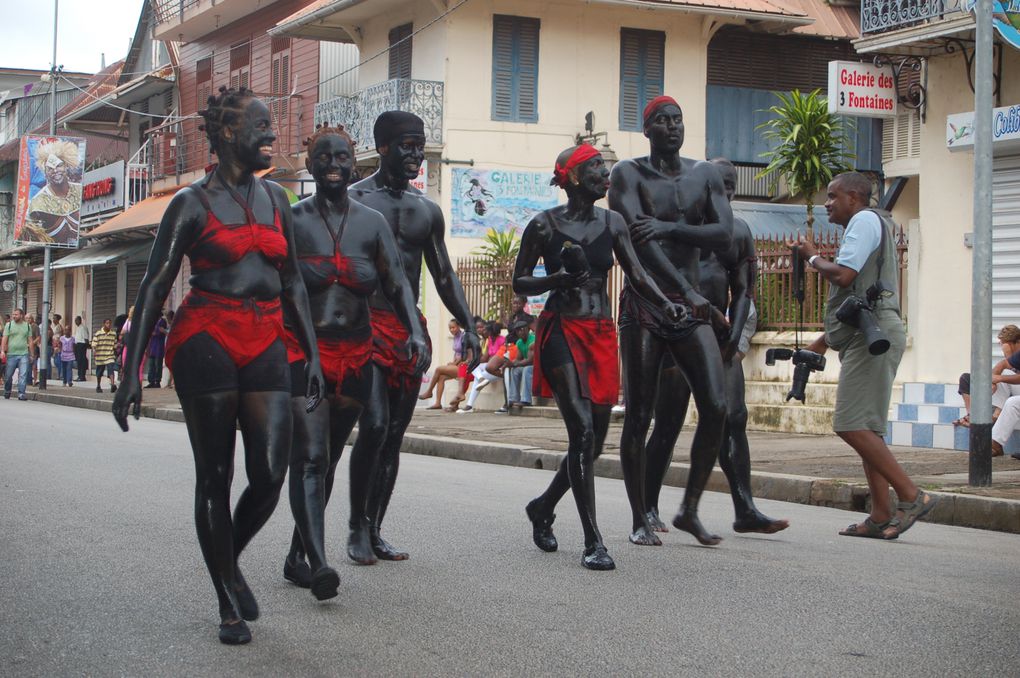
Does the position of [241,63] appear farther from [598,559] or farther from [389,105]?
[598,559]

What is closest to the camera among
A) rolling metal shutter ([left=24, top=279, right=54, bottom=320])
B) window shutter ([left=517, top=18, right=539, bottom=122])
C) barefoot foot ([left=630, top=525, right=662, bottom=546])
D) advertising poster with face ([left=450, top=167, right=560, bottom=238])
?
barefoot foot ([left=630, top=525, right=662, bottom=546])

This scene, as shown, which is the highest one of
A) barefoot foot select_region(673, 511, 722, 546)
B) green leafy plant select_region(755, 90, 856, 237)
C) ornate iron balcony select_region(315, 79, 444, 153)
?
ornate iron balcony select_region(315, 79, 444, 153)

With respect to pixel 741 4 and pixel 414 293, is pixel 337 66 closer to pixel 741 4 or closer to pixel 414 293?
pixel 741 4

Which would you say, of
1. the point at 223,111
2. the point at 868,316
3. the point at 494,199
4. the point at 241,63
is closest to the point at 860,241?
the point at 868,316

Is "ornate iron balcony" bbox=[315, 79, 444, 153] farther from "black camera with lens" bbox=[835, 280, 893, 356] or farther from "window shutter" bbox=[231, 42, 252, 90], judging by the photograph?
"black camera with lens" bbox=[835, 280, 893, 356]

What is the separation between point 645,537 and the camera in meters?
7.59

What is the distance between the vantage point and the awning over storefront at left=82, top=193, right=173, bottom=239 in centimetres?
3628

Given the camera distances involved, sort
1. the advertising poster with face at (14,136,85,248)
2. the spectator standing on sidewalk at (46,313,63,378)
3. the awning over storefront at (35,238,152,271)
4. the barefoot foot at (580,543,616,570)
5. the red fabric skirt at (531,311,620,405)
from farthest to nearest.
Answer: the spectator standing on sidewalk at (46,313,63,378) < the awning over storefront at (35,238,152,271) < the advertising poster with face at (14,136,85,248) < the red fabric skirt at (531,311,620,405) < the barefoot foot at (580,543,616,570)

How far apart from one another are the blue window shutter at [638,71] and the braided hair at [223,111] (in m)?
23.6

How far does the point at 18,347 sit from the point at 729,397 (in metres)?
23.6

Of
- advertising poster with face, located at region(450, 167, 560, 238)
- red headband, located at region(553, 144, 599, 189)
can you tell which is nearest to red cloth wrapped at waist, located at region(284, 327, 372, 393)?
red headband, located at region(553, 144, 599, 189)

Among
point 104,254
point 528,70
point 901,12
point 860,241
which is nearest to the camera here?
point 860,241

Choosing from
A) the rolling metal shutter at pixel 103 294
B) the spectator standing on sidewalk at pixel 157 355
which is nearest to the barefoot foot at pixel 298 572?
the spectator standing on sidewalk at pixel 157 355

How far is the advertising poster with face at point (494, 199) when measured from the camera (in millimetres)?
27531
